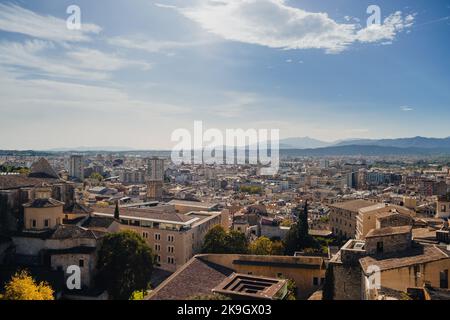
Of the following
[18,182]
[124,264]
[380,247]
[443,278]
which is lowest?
[124,264]

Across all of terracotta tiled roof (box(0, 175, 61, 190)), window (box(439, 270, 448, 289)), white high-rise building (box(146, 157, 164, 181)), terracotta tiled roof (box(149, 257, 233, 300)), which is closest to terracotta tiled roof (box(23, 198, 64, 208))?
terracotta tiled roof (box(0, 175, 61, 190))

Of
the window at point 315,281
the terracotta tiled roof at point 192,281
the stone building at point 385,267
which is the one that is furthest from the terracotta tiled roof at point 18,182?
the stone building at point 385,267

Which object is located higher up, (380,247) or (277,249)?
(380,247)

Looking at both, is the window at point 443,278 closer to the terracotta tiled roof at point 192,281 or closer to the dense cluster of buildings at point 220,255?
the dense cluster of buildings at point 220,255

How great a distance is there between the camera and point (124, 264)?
824 inches

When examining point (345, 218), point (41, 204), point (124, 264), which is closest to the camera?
point (124, 264)

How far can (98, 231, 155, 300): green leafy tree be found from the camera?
20.3 meters

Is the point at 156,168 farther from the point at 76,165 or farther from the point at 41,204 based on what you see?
the point at 41,204

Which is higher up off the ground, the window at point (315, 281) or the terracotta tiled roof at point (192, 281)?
the terracotta tiled roof at point (192, 281)

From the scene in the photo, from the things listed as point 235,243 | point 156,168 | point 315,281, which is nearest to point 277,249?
point 235,243

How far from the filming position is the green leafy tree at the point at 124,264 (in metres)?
20.3

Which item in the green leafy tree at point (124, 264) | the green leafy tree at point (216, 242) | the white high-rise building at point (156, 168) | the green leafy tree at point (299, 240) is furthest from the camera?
the white high-rise building at point (156, 168)

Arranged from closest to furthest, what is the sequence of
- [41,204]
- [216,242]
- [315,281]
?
[315,281] → [41,204] → [216,242]

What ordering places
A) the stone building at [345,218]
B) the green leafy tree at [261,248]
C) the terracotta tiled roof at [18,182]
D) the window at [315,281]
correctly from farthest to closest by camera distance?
the stone building at [345,218] < the green leafy tree at [261,248] < the terracotta tiled roof at [18,182] < the window at [315,281]
